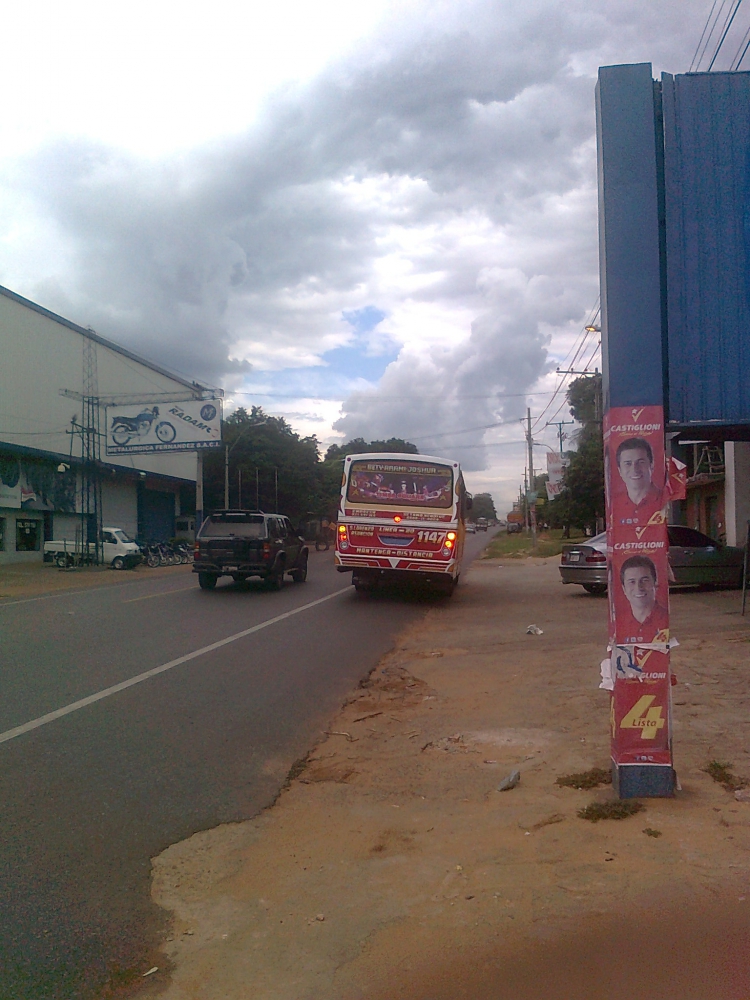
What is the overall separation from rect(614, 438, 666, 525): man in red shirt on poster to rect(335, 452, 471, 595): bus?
1174cm

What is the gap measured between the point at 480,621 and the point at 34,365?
111 ft

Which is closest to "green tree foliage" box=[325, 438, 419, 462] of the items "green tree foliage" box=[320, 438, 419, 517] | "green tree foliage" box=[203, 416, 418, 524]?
"green tree foliage" box=[320, 438, 419, 517]

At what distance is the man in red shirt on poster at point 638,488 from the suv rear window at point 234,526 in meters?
14.4

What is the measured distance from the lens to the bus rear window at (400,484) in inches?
683

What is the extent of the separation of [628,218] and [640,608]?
243 centimetres

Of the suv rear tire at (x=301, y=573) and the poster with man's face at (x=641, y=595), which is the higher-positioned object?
the poster with man's face at (x=641, y=595)

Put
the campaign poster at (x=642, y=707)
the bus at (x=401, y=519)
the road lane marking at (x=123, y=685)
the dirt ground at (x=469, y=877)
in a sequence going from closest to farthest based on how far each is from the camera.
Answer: the dirt ground at (x=469, y=877)
the campaign poster at (x=642, y=707)
the road lane marking at (x=123, y=685)
the bus at (x=401, y=519)

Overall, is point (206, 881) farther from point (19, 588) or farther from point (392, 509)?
point (19, 588)

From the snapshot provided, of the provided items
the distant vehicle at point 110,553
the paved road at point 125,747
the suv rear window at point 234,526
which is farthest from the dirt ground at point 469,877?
the distant vehicle at point 110,553

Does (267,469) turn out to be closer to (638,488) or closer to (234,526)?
(234,526)

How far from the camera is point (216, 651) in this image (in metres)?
11.1

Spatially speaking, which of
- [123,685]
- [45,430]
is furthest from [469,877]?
[45,430]

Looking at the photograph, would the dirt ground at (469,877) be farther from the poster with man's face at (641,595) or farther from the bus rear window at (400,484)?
the bus rear window at (400,484)

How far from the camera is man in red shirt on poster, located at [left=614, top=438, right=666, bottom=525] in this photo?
5.05 meters
